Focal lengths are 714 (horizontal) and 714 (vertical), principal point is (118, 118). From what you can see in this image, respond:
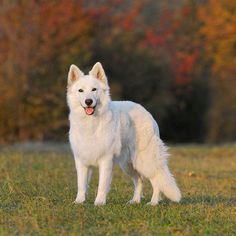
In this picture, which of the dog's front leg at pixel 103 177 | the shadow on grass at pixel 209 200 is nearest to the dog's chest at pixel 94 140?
the dog's front leg at pixel 103 177

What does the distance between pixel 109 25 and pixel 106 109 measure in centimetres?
3040

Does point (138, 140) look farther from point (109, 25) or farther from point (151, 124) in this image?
point (109, 25)

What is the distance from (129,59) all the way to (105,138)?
2783cm

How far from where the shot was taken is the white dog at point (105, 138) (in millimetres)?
9406

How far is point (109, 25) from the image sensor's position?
39500mm

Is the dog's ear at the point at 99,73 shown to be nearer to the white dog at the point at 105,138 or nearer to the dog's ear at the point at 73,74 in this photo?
the white dog at the point at 105,138

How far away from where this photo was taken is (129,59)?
37.1 meters

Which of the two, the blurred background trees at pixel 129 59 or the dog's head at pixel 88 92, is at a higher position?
the dog's head at pixel 88 92

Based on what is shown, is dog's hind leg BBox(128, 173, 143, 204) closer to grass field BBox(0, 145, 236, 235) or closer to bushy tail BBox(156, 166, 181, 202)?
grass field BBox(0, 145, 236, 235)

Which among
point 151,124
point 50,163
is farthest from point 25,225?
point 50,163

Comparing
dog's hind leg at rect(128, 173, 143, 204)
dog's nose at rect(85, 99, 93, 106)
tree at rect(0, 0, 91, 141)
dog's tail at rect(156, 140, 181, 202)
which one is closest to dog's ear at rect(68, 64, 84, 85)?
dog's nose at rect(85, 99, 93, 106)

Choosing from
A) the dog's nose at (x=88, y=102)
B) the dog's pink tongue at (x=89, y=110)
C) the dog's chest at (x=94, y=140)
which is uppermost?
the dog's nose at (x=88, y=102)

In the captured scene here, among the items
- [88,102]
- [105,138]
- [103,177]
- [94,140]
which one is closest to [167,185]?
[103,177]

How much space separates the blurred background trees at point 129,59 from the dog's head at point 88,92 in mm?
21424
